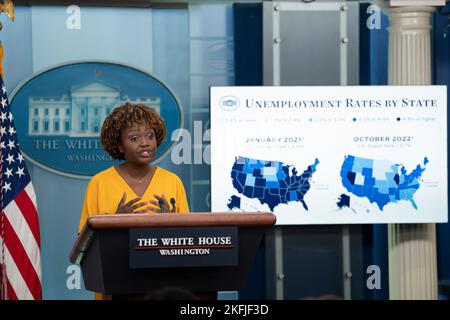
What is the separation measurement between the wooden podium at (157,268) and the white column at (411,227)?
10.5ft

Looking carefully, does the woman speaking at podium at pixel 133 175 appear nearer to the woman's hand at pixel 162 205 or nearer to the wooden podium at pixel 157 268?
the woman's hand at pixel 162 205

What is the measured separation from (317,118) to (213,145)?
68 centimetres

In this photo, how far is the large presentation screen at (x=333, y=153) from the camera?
5.61m

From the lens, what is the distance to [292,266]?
19.5ft

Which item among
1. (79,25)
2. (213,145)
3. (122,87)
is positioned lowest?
(213,145)

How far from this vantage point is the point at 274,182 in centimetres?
569

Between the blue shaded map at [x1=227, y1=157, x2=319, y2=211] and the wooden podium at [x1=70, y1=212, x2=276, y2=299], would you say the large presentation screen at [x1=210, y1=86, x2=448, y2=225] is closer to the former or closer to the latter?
the blue shaded map at [x1=227, y1=157, x2=319, y2=211]

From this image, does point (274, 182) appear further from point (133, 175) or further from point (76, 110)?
point (133, 175)

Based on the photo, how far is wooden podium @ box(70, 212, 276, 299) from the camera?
2715mm

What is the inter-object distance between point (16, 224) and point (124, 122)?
4.91 ft

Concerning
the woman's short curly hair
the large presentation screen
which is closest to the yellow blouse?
the woman's short curly hair

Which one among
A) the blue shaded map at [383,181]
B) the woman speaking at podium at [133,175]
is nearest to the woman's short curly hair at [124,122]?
the woman speaking at podium at [133,175]

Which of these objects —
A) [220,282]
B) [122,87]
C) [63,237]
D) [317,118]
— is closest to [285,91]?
[317,118]
